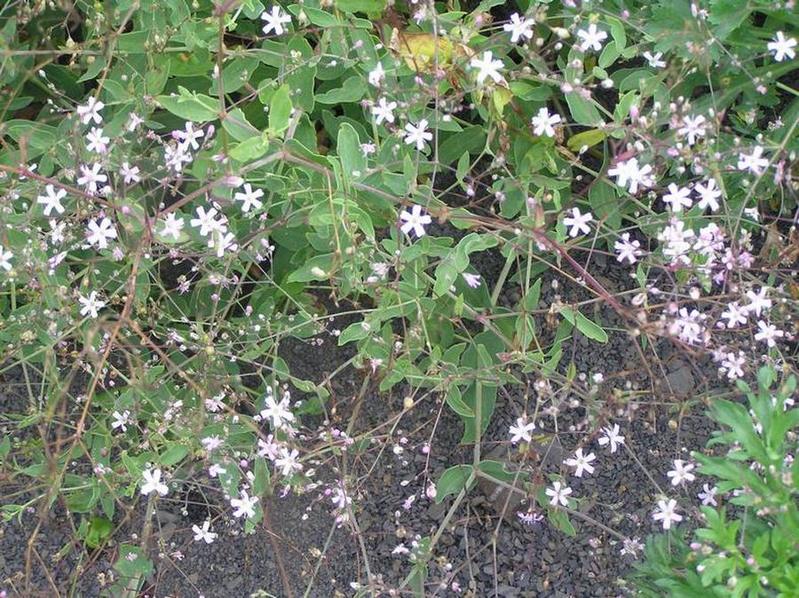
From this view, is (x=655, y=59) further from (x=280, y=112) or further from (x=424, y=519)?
(x=424, y=519)

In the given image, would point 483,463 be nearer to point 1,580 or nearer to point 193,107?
point 193,107

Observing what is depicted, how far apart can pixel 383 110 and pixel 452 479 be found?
0.98 metres

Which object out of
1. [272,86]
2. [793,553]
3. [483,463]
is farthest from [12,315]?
[793,553]

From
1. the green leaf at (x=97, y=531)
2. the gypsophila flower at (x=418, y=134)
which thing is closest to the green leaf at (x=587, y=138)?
the gypsophila flower at (x=418, y=134)

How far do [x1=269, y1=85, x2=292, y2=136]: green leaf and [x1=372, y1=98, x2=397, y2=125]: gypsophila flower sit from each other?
0.77 feet

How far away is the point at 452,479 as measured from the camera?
249cm

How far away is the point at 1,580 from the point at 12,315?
87cm

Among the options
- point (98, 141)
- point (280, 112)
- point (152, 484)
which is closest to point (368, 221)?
point (280, 112)

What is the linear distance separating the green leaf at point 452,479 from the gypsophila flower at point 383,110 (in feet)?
3.05

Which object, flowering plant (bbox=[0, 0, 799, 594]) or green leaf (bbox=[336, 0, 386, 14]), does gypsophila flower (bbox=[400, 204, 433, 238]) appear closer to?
flowering plant (bbox=[0, 0, 799, 594])

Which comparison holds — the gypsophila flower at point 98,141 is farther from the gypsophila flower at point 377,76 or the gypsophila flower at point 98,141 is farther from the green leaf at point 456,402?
the green leaf at point 456,402

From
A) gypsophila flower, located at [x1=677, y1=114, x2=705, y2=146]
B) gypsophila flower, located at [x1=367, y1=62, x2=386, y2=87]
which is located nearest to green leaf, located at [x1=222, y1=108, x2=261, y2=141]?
gypsophila flower, located at [x1=367, y1=62, x2=386, y2=87]

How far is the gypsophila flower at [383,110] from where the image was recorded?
2174 millimetres

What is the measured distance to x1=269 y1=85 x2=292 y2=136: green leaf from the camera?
2008 mm
